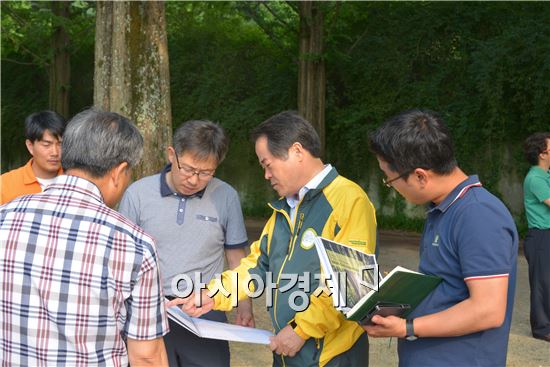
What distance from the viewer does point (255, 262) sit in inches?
125

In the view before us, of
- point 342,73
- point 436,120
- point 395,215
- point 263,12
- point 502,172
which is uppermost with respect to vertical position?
point 263,12

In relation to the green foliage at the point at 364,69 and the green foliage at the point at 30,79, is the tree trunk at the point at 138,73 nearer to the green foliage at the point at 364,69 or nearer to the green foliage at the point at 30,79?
the green foliage at the point at 364,69

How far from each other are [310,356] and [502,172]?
1204 cm

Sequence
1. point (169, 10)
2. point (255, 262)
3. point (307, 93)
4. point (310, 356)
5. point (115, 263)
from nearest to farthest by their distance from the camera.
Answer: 1. point (115, 263)
2. point (310, 356)
3. point (255, 262)
4. point (307, 93)
5. point (169, 10)

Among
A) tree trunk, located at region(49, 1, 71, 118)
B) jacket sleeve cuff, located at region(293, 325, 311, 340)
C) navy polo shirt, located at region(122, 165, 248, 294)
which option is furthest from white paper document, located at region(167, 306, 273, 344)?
tree trunk, located at region(49, 1, 71, 118)

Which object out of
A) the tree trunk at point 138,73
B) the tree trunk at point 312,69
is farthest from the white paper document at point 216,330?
the tree trunk at point 312,69

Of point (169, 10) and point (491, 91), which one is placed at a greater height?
point (169, 10)

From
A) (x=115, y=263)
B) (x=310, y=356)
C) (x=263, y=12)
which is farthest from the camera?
(x=263, y=12)

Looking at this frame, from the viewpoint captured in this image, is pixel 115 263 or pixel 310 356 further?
pixel 310 356

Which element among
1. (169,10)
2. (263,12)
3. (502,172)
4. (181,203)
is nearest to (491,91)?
(502,172)

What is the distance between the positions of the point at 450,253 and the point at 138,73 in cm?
395

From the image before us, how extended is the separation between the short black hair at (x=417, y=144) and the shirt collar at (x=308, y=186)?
0.54 m

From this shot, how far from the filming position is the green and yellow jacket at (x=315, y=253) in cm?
276

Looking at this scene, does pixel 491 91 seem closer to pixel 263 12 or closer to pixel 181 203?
pixel 263 12
